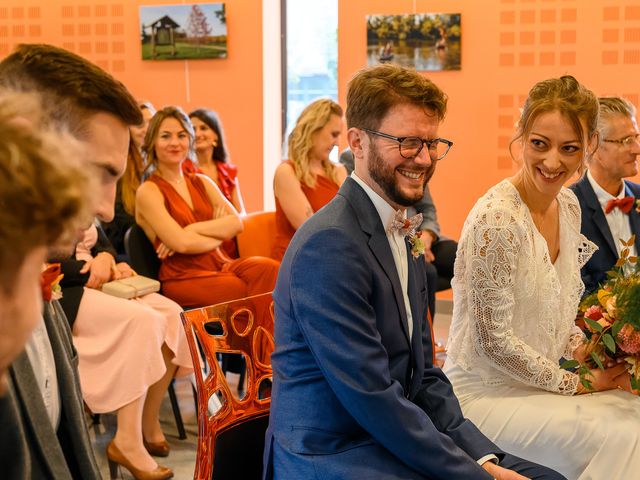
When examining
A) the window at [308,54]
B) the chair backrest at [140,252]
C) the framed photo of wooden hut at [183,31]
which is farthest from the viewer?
the window at [308,54]

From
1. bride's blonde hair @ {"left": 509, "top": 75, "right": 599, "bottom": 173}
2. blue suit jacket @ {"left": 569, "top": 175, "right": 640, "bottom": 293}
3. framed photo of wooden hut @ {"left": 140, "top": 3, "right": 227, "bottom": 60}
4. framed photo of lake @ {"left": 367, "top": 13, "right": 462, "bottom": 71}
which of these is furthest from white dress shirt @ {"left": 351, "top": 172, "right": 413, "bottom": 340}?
framed photo of wooden hut @ {"left": 140, "top": 3, "right": 227, "bottom": 60}

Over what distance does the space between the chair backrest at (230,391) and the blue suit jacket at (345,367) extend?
284 mm

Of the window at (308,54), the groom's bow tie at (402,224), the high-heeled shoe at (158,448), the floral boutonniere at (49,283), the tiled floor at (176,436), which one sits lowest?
the tiled floor at (176,436)

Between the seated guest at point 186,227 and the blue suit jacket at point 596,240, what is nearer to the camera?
the blue suit jacket at point 596,240

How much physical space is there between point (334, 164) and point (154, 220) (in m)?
1.40

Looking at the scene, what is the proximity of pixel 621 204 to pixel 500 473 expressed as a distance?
6.19ft

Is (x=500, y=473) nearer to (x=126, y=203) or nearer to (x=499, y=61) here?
(x=126, y=203)

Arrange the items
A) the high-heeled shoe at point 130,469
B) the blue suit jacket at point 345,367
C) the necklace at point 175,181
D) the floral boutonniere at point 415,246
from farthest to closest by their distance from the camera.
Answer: the necklace at point 175,181, the high-heeled shoe at point 130,469, the floral boutonniere at point 415,246, the blue suit jacket at point 345,367

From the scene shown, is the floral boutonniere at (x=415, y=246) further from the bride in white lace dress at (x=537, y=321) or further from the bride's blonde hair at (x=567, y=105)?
the bride's blonde hair at (x=567, y=105)

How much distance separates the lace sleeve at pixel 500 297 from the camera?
266 centimetres

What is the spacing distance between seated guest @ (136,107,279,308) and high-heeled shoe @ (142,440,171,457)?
32.1 inches

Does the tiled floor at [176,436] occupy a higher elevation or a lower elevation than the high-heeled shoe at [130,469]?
lower

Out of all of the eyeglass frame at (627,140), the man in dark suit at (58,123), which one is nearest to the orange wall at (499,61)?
A: the eyeglass frame at (627,140)

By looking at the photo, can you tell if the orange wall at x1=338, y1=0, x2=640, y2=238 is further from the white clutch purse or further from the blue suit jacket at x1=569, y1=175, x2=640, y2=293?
the blue suit jacket at x1=569, y1=175, x2=640, y2=293
